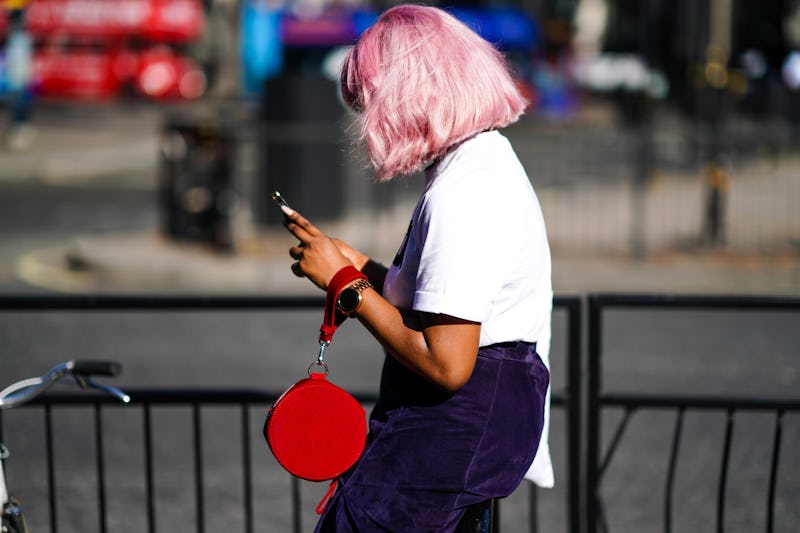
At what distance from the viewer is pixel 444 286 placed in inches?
89.1

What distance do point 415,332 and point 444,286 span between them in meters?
0.14

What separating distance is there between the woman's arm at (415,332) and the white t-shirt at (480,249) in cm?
4

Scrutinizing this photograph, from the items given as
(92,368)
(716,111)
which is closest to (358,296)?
(92,368)

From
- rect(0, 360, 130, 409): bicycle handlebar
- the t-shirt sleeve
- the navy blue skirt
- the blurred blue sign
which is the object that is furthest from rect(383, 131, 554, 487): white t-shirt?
the blurred blue sign

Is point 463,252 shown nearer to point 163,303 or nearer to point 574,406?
point 574,406

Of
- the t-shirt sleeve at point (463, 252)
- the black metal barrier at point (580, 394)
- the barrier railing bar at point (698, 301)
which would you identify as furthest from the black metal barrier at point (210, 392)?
the t-shirt sleeve at point (463, 252)

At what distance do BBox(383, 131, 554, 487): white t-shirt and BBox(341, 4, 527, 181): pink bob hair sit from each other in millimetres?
71

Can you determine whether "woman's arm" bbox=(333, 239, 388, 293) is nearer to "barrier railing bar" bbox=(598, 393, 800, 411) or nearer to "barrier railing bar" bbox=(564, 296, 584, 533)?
"barrier railing bar" bbox=(564, 296, 584, 533)

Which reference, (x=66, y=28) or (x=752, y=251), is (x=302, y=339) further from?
(x=66, y=28)

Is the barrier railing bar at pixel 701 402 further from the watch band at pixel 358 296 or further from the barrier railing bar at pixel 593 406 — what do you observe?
the watch band at pixel 358 296

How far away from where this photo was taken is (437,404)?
2.46 metres

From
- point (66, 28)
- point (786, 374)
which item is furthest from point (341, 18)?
point (786, 374)

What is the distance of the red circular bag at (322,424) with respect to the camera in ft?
8.14

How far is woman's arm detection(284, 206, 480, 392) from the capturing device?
230 centimetres
